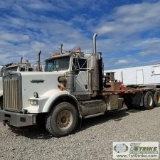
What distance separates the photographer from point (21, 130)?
8227 mm

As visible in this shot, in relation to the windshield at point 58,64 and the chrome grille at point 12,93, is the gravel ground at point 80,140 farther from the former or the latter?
the windshield at point 58,64

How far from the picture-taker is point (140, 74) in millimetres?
19219

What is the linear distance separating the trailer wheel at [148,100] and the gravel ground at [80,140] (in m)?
3.34

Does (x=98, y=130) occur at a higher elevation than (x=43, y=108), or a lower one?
lower

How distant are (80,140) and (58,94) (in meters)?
1.51

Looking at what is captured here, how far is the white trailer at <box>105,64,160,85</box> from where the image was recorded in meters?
17.8

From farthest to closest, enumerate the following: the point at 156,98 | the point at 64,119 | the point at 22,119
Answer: the point at 156,98 < the point at 64,119 < the point at 22,119

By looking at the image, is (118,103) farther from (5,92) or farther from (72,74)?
(5,92)

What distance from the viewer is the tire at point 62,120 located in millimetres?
7066

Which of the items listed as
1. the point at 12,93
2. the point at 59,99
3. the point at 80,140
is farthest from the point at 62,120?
the point at 12,93

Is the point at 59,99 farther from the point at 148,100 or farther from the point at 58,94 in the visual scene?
the point at 148,100

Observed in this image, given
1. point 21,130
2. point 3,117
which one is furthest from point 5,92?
point 21,130

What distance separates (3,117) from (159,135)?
184 inches

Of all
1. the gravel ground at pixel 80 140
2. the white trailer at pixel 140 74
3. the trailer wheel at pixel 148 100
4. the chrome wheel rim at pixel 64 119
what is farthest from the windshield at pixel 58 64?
the white trailer at pixel 140 74
